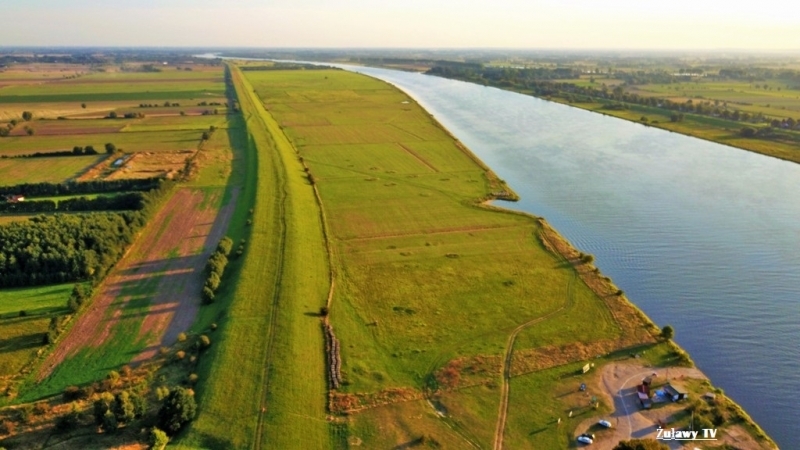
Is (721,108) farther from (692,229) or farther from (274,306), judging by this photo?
(274,306)

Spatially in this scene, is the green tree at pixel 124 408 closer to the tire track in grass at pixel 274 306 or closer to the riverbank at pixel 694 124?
the tire track in grass at pixel 274 306

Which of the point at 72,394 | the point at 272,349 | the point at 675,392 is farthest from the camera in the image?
the point at 272,349

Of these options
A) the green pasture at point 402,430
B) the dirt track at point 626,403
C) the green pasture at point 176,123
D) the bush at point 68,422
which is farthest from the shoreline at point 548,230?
the green pasture at point 176,123

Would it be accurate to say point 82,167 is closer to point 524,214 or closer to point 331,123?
point 331,123

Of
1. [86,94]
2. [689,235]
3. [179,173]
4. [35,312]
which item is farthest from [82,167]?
[86,94]

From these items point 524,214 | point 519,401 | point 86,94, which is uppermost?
point 86,94

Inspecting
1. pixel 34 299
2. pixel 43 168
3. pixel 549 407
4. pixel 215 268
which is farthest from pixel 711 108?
pixel 34 299

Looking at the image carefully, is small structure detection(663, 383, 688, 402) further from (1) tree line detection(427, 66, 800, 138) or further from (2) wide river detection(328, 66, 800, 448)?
(1) tree line detection(427, 66, 800, 138)

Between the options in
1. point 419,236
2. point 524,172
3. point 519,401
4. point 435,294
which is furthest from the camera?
point 524,172
